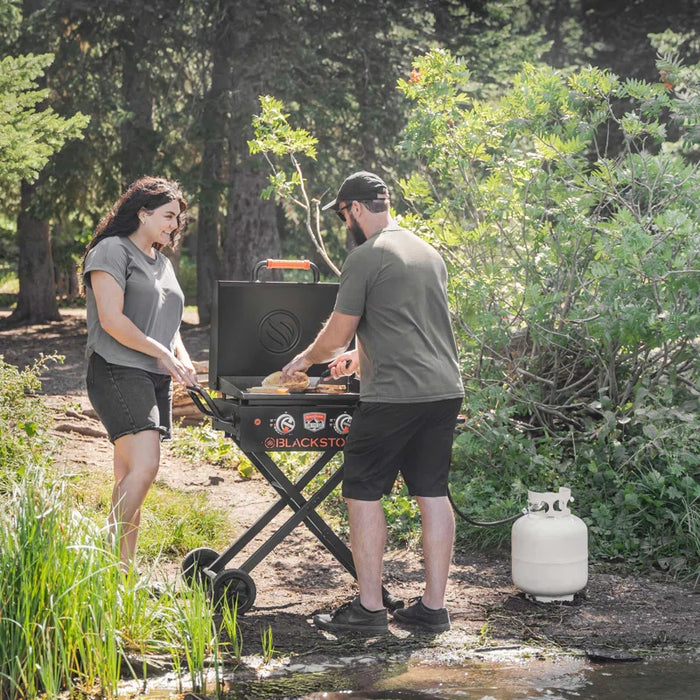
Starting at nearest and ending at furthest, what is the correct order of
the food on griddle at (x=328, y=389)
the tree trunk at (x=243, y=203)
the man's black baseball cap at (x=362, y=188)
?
the man's black baseball cap at (x=362, y=188), the food on griddle at (x=328, y=389), the tree trunk at (x=243, y=203)

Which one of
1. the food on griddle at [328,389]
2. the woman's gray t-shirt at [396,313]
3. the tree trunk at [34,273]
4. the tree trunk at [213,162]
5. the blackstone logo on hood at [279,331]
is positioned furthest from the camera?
the tree trunk at [34,273]

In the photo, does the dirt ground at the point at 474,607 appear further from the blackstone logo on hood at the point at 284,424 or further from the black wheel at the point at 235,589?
the blackstone logo on hood at the point at 284,424

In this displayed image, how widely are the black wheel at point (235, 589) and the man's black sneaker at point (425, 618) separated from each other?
2.46ft

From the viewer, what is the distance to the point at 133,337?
4.69 metres

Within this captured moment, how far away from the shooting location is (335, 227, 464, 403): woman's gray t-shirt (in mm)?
4633

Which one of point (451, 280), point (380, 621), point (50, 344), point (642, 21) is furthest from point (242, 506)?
point (642, 21)

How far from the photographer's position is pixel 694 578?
581 centimetres

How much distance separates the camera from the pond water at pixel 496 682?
4043 mm

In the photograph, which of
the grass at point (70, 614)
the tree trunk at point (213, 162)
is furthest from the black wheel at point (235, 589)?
the tree trunk at point (213, 162)

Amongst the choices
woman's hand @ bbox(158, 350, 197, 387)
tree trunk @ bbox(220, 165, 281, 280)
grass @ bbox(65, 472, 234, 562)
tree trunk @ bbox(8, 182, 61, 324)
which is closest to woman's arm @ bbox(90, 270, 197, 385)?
woman's hand @ bbox(158, 350, 197, 387)

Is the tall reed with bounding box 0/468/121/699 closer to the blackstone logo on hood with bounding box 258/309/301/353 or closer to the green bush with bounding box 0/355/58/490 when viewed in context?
the blackstone logo on hood with bounding box 258/309/301/353

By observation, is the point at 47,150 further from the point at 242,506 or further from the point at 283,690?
the point at 283,690

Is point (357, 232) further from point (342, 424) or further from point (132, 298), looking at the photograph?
point (132, 298)

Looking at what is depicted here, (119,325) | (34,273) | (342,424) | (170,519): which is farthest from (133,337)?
(34,273)
